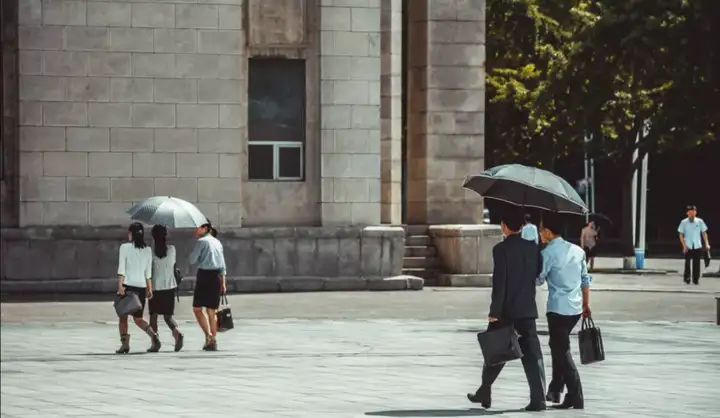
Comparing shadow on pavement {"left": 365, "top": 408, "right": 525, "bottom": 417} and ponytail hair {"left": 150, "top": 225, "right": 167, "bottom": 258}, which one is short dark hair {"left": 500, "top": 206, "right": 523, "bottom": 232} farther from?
ponytail hair {"left": 150, "top": 225, "right": 167, "bottom": 258}

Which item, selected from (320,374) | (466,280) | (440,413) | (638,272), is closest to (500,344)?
(440,413)

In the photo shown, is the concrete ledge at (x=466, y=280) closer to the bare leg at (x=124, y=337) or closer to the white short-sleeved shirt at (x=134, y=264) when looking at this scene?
the white short-sleeved shirt at (x=134, y=264)

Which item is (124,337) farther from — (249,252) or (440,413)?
(249,252)

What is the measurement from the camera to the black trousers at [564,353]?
539 inches

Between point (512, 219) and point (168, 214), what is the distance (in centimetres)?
798

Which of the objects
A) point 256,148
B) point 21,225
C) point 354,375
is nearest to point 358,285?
point 256,148

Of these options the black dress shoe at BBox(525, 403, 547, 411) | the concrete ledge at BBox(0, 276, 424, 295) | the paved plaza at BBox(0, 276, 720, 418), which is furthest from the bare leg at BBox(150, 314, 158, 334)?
the concrete ledge at BBox(0, 276, 424, 295)

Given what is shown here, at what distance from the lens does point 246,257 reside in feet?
107

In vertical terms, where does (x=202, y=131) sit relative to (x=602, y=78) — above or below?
below

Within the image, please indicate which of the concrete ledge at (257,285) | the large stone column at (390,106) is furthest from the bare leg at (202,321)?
the large stone column at (390,106)

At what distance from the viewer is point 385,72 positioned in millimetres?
35562

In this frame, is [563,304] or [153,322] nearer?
[563,304]

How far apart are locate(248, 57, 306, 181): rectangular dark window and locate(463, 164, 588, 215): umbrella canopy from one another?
1675 centimetres

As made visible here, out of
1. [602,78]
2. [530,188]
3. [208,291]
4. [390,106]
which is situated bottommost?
[208,291]
